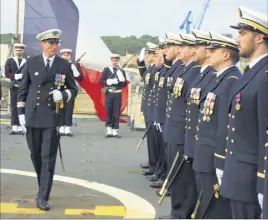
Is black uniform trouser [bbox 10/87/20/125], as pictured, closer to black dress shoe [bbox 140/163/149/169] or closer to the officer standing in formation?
black dress shoe [bbox 140/163/149/169]

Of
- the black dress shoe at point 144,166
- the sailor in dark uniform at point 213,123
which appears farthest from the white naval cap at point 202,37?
the black dress shoe at point 144,166

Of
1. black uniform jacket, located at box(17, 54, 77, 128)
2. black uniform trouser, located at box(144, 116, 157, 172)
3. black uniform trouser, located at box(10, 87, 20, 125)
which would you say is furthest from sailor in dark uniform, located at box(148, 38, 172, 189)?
black uniform trouser, located at box(10, 87, 20, 125)

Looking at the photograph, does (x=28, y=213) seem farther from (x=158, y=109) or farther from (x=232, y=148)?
(x=232, y=148)

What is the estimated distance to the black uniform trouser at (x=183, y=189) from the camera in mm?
5645

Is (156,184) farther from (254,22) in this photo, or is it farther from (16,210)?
(254,22)

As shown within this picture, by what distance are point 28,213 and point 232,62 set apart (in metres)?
2.78

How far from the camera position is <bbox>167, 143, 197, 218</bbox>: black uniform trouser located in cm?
564

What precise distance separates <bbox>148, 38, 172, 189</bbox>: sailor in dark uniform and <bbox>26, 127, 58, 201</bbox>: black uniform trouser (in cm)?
159

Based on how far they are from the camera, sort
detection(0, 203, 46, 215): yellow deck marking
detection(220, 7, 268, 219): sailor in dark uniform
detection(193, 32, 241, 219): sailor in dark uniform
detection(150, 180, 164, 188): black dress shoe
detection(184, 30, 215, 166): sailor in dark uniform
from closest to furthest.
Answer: detection(220, 7, 268, 219): sailor in dark uniform < detection(193, 32, 241, 219): sailor in dark uniform < detection(184, 30, 215, 166): sailor in dark uniform < detection(0, 203, 46, 215): yellow deck marking < detection(150, 180, 164, 188): black dress shoe

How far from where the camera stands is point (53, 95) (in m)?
6.37

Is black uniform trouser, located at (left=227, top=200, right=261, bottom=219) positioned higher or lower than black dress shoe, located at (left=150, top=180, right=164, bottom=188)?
higher

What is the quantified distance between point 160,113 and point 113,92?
A: 5.93 metres

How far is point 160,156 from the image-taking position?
27.0 feet

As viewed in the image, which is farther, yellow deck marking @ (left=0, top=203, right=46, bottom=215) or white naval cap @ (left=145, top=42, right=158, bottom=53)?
white naval cap @ (left=145, top=42, right=158, bottom=53)
